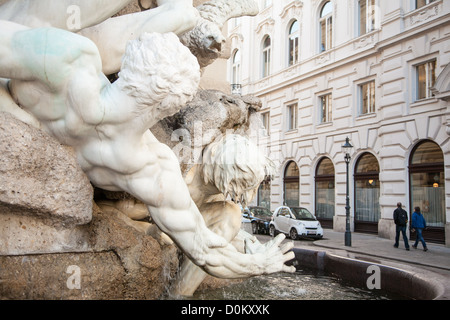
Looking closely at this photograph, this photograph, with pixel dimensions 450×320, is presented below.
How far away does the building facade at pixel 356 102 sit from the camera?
14.4m

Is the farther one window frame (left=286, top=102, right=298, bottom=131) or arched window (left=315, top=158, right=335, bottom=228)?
window frame (left=286, top=102, right=298, bottom=131)

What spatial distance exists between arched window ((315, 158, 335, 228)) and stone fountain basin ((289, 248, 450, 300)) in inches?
527

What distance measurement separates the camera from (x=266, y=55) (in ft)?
78.3

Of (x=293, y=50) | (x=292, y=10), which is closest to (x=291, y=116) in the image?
(x=293, y=50)

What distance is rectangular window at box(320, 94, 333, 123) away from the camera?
64.1ft

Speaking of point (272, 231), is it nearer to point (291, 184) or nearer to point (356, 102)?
point (291, 184)

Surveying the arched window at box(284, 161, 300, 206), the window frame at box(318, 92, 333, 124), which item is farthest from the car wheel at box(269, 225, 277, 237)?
the window frame at box(318, 92, 333, 124)

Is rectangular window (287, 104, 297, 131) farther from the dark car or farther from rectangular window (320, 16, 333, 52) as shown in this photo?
the dark car

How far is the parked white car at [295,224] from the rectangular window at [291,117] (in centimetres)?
714

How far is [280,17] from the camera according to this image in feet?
73.6

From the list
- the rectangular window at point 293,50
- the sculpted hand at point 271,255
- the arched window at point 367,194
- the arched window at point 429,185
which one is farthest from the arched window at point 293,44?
the sculpted hand at point 271,255

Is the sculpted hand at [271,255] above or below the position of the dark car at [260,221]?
above

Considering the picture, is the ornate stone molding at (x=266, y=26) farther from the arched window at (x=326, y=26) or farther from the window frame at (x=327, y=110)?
the window frame at (x=327, y=110)
